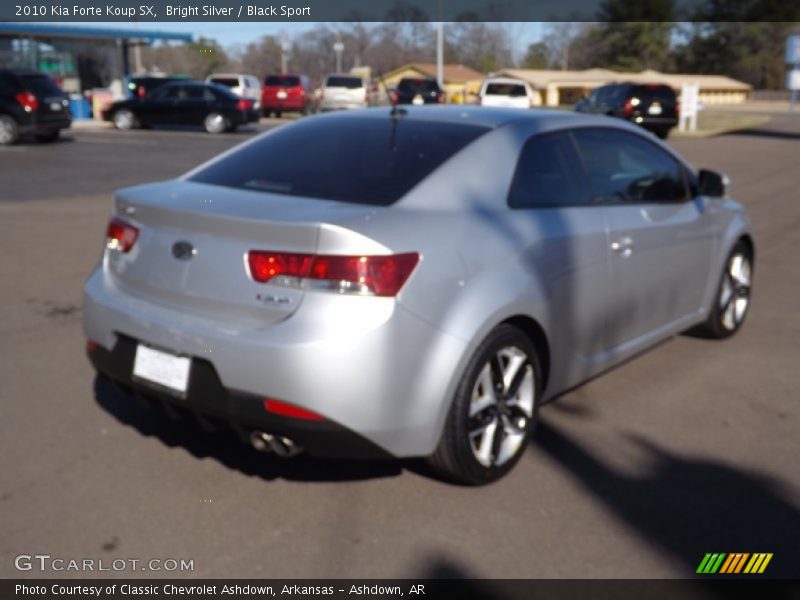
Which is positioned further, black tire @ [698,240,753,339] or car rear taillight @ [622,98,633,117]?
car rear taillight @ [622,98,633,117]

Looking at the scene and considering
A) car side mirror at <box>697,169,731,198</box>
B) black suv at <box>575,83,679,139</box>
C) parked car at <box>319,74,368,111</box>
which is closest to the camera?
car side mirror at <box>697,169,731,198</box>

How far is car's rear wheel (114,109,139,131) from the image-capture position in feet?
91.4

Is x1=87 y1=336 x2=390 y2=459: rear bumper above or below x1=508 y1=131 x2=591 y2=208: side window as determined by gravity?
below

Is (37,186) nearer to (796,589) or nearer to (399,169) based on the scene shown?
(399,169)

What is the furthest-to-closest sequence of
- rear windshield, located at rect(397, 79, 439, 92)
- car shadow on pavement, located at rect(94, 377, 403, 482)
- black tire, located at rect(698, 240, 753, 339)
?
rear windshield, located at rect(397, 79, 439, 92) → black tire, located at rect(698, 240, 753, 339) → car shadow on pavement, located at rect(94, 377, 403, 482)

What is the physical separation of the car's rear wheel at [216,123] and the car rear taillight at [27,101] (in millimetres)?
6804

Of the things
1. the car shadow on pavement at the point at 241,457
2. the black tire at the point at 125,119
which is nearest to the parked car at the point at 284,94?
the black tire at the point at 125,119

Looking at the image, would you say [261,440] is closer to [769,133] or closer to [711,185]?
[711,185]

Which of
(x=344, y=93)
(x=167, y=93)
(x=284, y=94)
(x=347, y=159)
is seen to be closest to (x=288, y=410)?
(x=347, y=159)

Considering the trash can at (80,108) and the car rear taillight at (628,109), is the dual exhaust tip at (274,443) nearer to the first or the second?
the car rear taillight at (628,109)

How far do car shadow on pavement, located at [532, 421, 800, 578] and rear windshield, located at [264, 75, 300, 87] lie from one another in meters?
31.7

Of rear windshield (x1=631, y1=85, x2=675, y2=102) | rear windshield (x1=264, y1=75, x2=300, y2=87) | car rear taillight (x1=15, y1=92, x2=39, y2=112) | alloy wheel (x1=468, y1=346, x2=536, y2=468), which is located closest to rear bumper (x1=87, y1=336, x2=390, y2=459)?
alloy wheel (x1=468, y1=346, x2=536, y2=468)

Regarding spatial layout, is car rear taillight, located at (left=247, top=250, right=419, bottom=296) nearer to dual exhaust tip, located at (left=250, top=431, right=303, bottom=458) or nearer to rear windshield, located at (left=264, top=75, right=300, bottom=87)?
dual exhaust tip, located at (left=250, top=431, right=303, bottom=458)

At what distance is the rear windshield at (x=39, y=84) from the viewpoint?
68.0 feet
